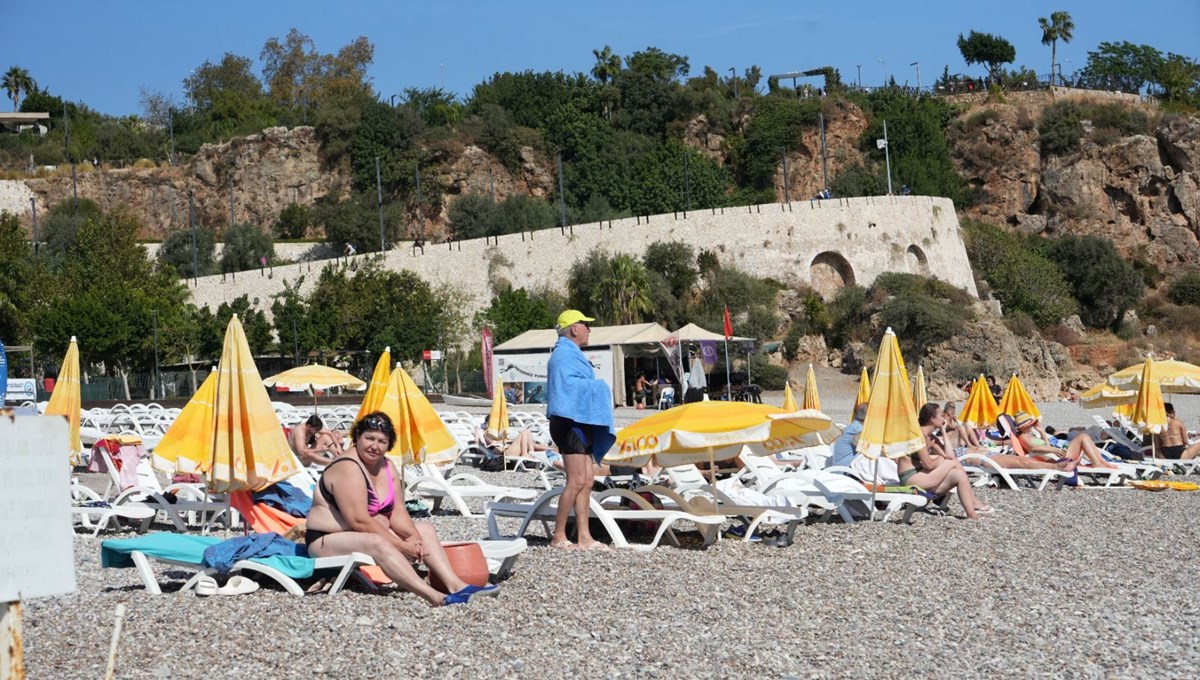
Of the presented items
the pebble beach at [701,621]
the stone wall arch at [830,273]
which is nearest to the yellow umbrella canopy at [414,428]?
the pebble beach at [701,621]

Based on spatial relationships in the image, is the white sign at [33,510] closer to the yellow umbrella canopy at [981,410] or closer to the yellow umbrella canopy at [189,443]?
the yellow umbrella canopy at [189,443]

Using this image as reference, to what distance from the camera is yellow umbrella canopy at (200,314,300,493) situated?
23.5 feet

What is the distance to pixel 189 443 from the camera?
8.02 m

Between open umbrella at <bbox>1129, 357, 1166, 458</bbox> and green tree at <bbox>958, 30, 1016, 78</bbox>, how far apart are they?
54710 millimetres

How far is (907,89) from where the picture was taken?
61344 millimetres

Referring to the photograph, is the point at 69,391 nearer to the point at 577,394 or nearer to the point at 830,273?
the point at 577,394

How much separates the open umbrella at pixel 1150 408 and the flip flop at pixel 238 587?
1009 centimetres

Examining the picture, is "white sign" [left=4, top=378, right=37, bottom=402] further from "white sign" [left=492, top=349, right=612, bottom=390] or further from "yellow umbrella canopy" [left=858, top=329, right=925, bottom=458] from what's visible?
"yellow umbrella canopy" [left=858, top=329, right=925, bottom=458]

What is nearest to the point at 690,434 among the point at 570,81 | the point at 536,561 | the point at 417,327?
the point at 536,561

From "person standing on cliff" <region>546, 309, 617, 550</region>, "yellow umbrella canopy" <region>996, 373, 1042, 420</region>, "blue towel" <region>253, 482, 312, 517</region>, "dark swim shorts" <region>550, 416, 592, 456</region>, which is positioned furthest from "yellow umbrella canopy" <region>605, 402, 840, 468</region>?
"yellow umbrella canopy" <region>996, 373, 1042, 420</region>

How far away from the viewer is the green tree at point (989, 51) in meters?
64.9

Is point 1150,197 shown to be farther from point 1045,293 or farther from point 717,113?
point 717,113

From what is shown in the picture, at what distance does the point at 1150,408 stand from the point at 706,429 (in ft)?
23.4

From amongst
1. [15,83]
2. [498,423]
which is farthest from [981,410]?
[15,83]
